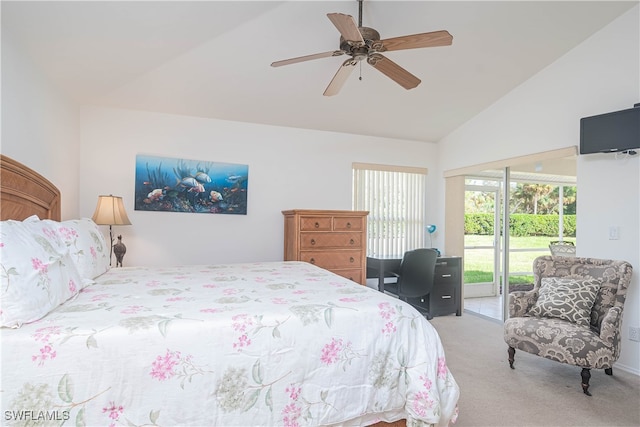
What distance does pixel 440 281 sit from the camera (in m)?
4.59

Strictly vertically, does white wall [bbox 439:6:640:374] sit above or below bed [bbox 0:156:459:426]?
above

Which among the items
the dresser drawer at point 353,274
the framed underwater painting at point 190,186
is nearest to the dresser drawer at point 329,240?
the dresser drawer at point 353,274

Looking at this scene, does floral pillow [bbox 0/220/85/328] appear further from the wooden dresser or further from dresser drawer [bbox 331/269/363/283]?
dresser drawer [bbox 331/269/363/283]

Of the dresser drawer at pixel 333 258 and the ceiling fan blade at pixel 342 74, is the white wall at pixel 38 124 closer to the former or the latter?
the ceiling fan blade at pixel 342 74

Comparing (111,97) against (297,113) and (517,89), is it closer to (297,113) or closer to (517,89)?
(297,113)

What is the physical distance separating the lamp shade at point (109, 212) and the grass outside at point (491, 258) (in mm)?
4347

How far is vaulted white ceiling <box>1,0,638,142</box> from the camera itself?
2486 mm

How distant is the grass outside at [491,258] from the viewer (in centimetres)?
427

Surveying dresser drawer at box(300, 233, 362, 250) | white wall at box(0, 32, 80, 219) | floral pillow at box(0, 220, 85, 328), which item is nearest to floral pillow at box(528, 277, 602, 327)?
dresser drawer at box(300, 233, 362, 250)

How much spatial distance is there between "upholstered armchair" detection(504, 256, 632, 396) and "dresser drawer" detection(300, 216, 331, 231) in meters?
1.98

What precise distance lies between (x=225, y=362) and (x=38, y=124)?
244cm

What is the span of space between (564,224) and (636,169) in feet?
3.27

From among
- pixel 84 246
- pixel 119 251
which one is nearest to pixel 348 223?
pixel 119 251

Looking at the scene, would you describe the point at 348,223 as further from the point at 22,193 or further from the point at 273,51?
the point at 22,193
